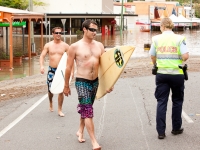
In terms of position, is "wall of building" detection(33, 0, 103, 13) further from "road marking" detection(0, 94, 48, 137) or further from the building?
"road marking" detection(0, 94, 48, 137)

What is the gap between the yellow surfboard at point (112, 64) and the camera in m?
6.20

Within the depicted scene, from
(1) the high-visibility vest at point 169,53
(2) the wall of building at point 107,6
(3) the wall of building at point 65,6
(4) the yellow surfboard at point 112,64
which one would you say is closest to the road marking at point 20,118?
(4) the yellow surfboard at point 112,64

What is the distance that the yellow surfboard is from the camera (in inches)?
244

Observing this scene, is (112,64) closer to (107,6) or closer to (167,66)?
(167,66)

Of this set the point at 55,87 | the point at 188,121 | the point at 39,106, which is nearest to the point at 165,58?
the point at 188,121

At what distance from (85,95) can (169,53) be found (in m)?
1.39

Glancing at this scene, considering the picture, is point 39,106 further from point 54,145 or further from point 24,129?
point 54,145

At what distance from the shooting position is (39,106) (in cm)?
1012

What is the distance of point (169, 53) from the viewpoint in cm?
662

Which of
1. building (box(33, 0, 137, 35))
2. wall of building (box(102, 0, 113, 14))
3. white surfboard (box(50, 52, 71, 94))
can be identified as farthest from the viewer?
wall of building (box(102, 0, 113, 14))

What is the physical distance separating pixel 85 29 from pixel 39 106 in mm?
4268

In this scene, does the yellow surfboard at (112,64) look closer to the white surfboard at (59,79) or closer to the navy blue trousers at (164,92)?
the navy blue trousers at (164,92)

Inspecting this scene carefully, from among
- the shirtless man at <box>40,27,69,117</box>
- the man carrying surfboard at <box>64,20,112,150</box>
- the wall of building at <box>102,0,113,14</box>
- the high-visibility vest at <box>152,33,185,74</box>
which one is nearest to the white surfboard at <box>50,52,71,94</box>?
the shirtless man at <box>40,27,69,117</box>

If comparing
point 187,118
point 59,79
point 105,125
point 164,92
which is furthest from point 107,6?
point 164,92
